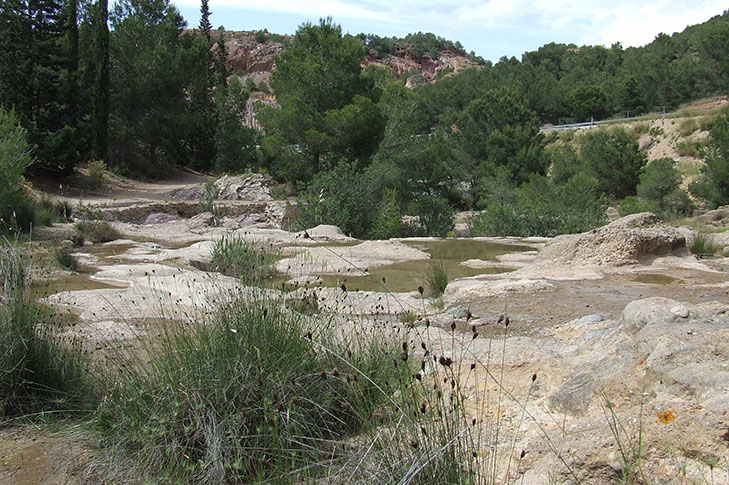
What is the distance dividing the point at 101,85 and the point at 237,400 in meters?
27.4

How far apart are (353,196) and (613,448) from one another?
15.2 metres

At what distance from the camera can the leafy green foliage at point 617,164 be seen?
28.4 metres

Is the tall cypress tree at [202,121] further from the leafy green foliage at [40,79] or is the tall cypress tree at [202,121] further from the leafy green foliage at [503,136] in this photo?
the leafy green foliage at [503,136]

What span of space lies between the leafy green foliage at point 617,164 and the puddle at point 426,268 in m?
16.6

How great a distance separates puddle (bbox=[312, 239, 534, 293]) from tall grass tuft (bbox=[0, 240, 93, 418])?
2.54 metres

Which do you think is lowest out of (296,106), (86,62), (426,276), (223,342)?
(426,276)

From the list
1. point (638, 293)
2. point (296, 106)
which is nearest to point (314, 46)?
point (296, 106)

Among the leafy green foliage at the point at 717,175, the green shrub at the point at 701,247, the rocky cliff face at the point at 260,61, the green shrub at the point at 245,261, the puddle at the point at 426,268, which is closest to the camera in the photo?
the green shrub at the point at 245,261

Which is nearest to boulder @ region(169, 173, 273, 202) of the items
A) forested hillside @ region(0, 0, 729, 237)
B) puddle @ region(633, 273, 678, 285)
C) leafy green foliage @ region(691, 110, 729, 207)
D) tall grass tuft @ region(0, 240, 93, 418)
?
forested hillside @ region(0, 0, 729, 237)

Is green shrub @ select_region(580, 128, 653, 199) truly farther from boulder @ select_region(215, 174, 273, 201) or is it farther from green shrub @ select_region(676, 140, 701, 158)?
boulder @ select_region(215, 174, 273, 201)

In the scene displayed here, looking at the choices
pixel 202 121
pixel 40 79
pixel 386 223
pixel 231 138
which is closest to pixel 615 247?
pixel 386 223

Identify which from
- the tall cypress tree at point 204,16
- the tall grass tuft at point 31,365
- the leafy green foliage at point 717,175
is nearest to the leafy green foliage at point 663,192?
the leafy green foliage at point 717,175

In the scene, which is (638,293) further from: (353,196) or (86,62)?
(86,62)

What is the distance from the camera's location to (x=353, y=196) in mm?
17328
